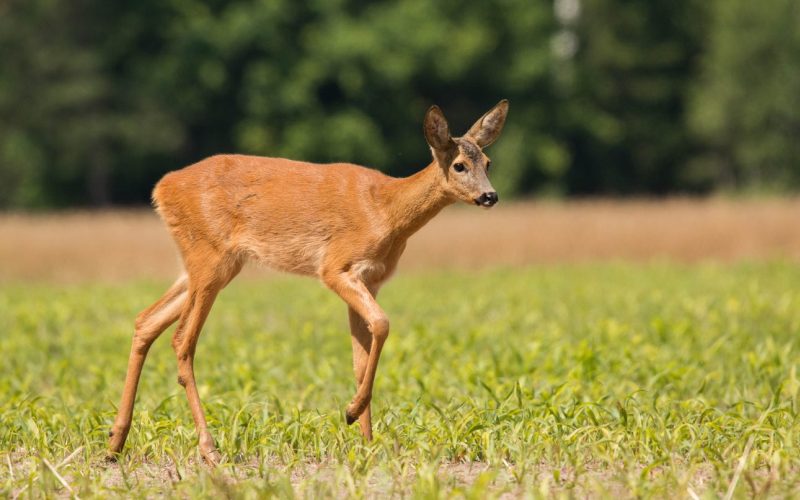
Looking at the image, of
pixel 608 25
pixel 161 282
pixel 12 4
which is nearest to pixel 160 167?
pixel 12 4

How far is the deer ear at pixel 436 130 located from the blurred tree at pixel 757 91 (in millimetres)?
40414

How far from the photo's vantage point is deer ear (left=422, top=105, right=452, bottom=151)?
19.1ft

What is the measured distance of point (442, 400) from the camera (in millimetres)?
7578

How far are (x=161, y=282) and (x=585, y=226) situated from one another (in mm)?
8504

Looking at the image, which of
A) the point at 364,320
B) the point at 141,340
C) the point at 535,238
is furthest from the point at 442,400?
the point at 535,238

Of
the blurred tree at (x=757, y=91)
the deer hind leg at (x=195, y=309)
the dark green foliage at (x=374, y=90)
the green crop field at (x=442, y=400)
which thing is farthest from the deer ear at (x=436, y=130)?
the blurred tree at (x=757, y=91)

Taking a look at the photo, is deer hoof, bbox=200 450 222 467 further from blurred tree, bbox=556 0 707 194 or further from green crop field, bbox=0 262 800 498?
blurred tree, bbox=556 0 707 194

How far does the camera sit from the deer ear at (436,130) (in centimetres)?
581

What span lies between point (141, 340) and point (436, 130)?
1851 mm

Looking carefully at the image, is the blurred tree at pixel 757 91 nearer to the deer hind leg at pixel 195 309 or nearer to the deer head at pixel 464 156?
the deer head at pixel 464 156

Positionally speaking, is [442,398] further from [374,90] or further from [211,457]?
[374,90]

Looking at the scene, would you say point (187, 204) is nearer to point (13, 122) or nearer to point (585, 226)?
point (585, 226)

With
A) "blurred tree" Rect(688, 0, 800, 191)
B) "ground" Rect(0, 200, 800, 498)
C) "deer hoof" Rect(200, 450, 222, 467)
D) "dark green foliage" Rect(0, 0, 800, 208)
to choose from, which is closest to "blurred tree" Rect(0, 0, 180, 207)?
"dark green foliage" Rect(0, 0, 800, 208)

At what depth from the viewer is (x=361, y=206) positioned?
20.1ft
